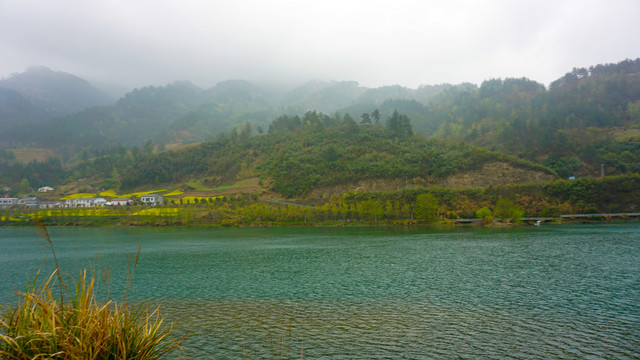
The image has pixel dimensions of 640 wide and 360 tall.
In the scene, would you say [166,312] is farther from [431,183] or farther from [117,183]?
[117,183]

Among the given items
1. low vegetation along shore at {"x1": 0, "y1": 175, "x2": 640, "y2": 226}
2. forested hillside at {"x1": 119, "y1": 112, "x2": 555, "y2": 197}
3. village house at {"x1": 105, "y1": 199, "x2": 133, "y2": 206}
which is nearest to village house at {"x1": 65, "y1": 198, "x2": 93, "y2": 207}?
village house at {"x1": 105, "y1": 199, "x2": 133, "y2": 206}

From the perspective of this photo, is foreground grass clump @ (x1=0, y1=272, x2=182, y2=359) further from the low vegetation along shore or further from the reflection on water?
the low vegetation along shore

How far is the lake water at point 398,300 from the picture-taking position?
41.9 ft

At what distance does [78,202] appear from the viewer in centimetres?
11169

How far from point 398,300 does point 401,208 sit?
218 ft

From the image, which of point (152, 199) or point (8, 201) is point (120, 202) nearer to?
point (152, 199)

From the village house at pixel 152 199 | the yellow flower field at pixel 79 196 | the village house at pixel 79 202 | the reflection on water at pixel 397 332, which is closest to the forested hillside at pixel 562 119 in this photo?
the reflection on water at pixel 397 332

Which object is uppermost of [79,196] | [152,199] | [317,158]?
[317,158]

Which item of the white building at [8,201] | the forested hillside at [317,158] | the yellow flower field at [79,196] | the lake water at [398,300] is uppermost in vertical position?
the forested hillside at [317,158]

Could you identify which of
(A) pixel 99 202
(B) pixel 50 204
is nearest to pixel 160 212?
(A) pixel 99 202

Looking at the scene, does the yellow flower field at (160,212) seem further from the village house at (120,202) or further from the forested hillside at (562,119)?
the forested hillside at (562,119)

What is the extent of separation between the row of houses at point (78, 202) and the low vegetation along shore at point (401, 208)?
9701mm

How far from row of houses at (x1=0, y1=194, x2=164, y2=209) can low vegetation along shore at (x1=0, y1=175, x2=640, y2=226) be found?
9701mm

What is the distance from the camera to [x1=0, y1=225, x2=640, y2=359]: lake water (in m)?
12.8
